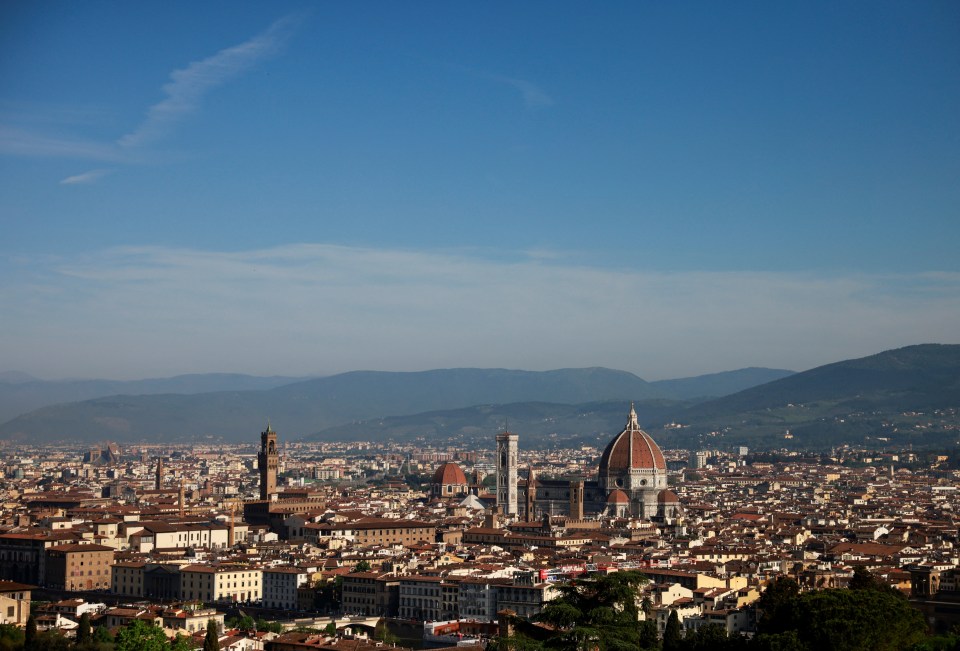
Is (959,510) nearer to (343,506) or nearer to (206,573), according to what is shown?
(343,506)

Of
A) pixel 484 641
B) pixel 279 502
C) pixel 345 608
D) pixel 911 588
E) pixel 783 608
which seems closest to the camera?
pixel 783 608

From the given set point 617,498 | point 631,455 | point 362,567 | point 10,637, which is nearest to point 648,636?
point 10,637

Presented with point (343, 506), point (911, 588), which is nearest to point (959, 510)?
point (343, 506)

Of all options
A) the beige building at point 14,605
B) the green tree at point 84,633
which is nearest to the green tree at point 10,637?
the green tree at point 84,633

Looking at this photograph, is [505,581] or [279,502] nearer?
[505,581]

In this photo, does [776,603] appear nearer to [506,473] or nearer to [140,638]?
[140,638]

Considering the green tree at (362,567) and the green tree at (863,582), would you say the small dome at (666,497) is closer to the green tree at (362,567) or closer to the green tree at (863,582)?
the green tree at (362,567)
